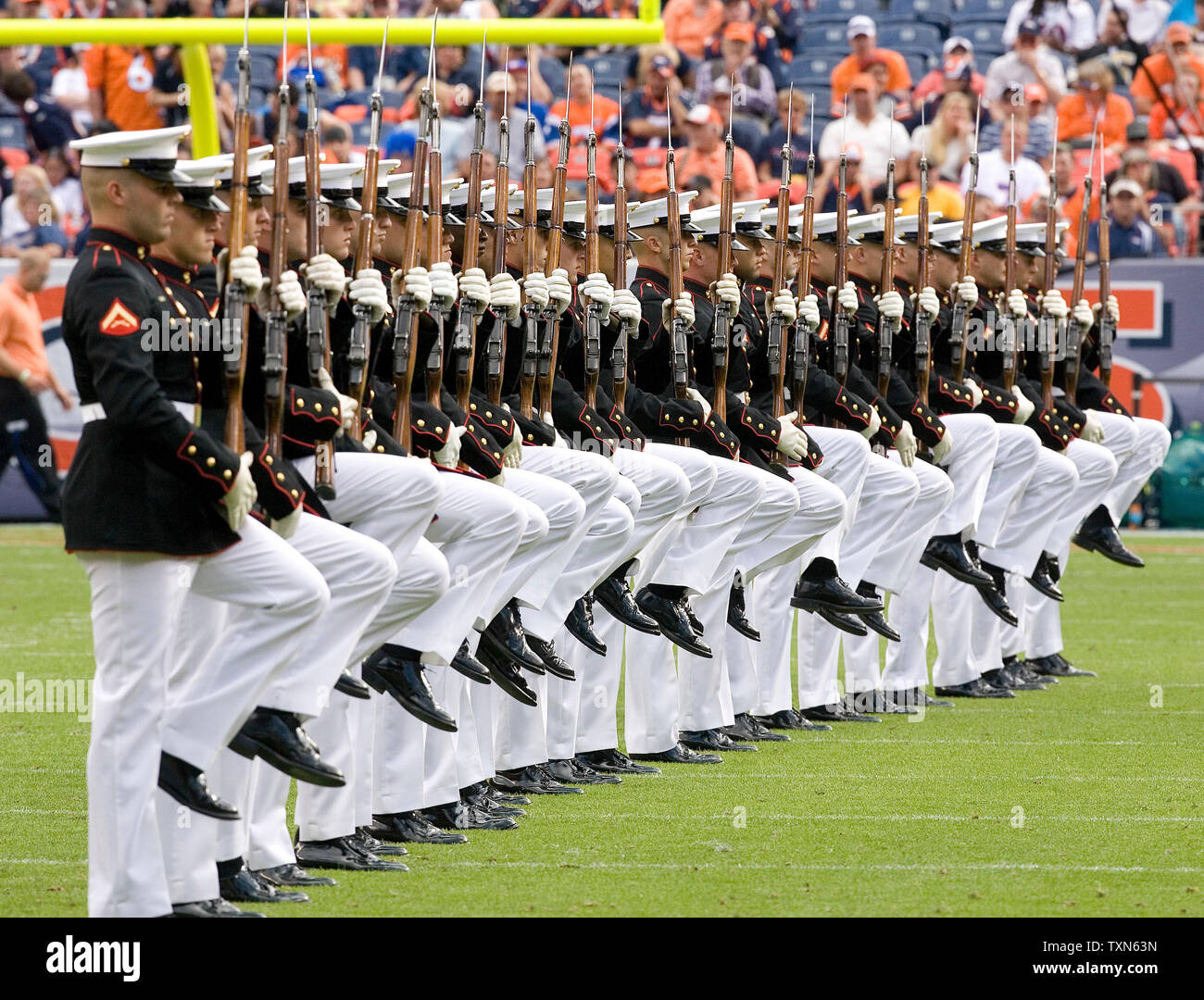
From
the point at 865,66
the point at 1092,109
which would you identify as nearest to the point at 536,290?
the point at 865,66

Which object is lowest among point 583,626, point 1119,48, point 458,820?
point 458,820

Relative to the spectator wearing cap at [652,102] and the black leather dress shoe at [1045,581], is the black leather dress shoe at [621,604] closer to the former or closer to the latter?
the black leather dress shoe at [1045,581]

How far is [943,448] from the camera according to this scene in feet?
34.1

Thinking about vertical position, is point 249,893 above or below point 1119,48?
below

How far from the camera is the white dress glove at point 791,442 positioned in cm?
937

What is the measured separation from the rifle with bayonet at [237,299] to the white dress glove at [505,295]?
189cm

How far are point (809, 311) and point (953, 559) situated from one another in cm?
147

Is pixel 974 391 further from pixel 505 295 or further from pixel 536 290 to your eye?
pixel 505 295

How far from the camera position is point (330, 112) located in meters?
19.1

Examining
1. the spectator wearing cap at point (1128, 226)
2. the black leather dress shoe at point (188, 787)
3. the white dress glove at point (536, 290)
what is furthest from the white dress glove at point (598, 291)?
the spectator wearing cap at point (1128, 226)

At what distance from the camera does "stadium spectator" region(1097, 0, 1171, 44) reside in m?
19.6

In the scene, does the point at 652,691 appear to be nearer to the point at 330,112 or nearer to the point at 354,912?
the point at 354,912

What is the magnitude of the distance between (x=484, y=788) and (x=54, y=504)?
1083cm

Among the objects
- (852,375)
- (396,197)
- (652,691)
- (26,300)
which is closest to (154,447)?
(396,197)
